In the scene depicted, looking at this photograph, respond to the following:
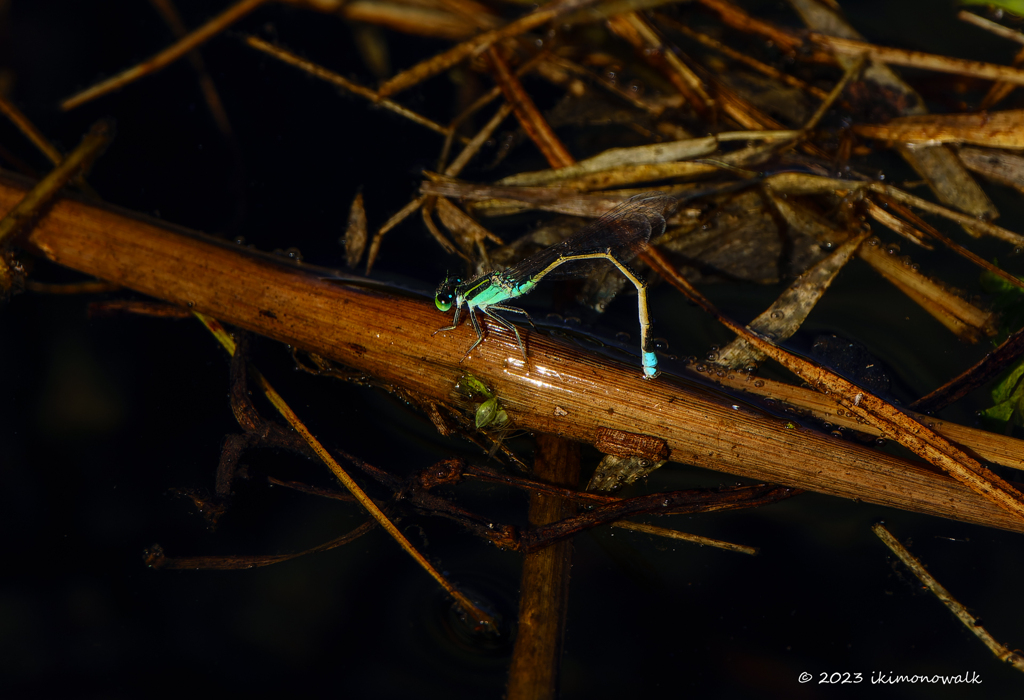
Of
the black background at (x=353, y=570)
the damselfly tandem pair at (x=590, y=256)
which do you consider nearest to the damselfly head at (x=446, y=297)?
the damselfly tandem pair at (x=590, y=256)

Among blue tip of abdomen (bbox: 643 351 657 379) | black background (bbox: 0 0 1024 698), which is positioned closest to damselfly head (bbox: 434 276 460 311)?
black background (bbox: 0 0 1024 698)

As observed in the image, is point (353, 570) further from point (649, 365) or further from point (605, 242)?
point (605, 242)

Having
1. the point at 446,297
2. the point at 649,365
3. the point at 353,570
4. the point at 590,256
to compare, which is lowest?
the point at 353,570

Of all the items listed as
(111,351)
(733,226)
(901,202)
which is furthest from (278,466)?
(901,202)

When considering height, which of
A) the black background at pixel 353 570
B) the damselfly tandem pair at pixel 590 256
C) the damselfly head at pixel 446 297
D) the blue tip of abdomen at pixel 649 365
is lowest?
the black background at pixel 353 570

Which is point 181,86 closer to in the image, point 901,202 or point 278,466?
point 278,466

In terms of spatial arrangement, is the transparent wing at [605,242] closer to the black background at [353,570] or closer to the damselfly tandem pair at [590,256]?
the damselfly tandem pair at [590,256]

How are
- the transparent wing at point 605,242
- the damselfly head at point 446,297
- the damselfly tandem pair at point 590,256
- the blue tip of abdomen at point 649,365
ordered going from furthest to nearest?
the transparent wing at point 605,242
the damselfly tandem pair at point 590,256
the damselfly head at point 446,297
the blue tip of abdomen at point 649,365

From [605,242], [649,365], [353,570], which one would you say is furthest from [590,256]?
[353,570]

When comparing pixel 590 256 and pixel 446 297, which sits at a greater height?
pixel 590 256
